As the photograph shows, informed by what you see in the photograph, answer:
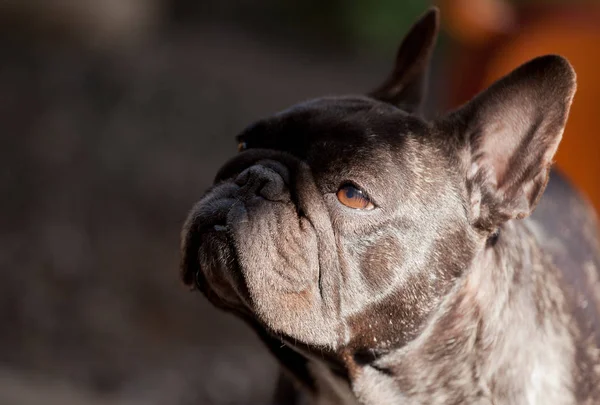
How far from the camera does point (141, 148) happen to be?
20.7 feet

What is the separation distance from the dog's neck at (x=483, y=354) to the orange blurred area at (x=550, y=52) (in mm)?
1695

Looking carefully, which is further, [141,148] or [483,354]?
[141,148]

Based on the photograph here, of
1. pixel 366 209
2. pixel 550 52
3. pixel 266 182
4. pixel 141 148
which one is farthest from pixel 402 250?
pixel 141 148

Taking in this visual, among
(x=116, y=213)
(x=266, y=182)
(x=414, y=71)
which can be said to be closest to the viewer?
(x=266, y=182)

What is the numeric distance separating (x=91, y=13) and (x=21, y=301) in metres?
3.83

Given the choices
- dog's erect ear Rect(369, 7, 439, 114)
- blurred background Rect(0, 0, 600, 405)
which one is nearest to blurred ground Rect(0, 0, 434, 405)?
blurred background Rect(0, 0, 600, 405)

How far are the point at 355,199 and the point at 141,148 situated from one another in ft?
14.4

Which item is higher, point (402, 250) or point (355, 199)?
point (355, 199)

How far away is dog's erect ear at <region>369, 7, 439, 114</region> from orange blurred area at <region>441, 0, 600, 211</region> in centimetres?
151

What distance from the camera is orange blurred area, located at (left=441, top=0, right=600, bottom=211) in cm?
421

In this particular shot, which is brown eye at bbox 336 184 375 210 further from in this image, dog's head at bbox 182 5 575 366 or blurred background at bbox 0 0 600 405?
blurred background at bbox 0 0 600 405

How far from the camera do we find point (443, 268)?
219cm

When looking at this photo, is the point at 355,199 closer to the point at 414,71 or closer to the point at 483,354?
the point at 483,354

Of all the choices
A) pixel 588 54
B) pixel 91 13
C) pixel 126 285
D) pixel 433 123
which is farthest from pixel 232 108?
pixel 433 123
